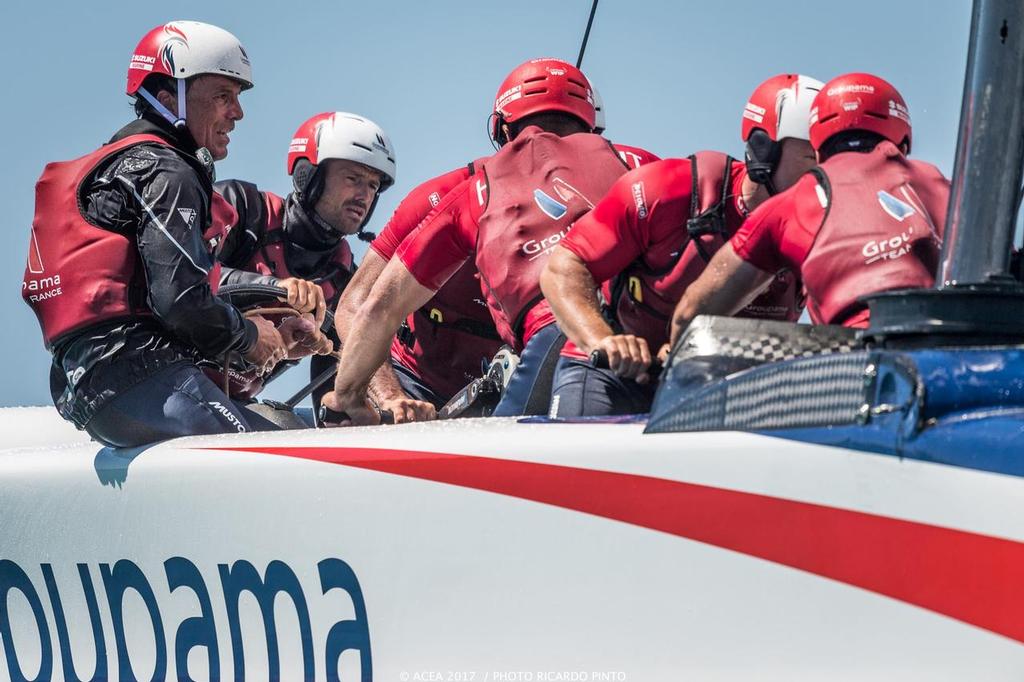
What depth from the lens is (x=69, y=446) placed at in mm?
3934

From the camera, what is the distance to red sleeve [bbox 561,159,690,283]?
4199 mm

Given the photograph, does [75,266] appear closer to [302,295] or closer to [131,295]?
[131,295]

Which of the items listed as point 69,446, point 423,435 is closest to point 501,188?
point 69,446

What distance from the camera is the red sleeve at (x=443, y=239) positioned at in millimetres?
4887

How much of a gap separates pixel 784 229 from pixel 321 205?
384 centimetres

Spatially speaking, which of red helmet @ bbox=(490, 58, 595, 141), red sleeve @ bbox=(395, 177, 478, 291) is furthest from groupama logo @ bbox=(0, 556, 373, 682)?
red helmet @ bbox=(490, 58, 595, 141)

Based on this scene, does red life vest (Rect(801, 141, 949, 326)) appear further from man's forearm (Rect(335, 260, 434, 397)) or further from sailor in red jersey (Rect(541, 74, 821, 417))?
man's forearm (Rect(335, 260, 434, 397))

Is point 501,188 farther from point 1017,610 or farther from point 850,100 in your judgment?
point 1017,610

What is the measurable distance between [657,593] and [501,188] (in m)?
2.48

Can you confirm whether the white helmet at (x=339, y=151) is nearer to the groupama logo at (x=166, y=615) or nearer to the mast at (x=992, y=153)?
the groupama logo at (x=166, y=615)

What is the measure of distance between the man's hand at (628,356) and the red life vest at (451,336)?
2.07 meters

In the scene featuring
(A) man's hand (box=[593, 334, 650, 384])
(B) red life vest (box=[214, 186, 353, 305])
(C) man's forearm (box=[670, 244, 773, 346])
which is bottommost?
(A) man's hand (box=[593, 334, 650, 384])

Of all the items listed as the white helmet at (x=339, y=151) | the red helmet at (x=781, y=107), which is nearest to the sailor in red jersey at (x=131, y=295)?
the red helmet at (x=781, y=107)

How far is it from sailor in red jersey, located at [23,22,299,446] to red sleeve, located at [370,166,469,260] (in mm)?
1608
